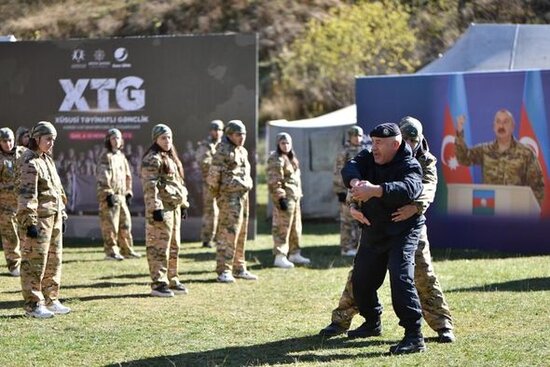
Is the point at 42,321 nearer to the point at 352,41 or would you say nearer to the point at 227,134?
the point at 227,134

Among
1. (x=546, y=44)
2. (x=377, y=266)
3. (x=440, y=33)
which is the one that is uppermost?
(x=440, y=33)

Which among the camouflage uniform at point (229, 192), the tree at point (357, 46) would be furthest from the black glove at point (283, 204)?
the tree at point (357, 46)

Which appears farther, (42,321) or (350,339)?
(42,321)

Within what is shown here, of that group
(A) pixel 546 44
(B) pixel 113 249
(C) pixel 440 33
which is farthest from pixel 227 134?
(C) pixel 440 33

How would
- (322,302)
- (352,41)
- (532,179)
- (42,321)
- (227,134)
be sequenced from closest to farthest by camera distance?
(42,321) < (322,302) < (227,134) < (532,179) < (352,41)

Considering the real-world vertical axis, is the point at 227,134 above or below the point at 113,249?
above

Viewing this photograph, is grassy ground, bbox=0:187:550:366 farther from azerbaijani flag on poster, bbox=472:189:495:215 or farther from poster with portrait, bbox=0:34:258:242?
poster with portrait, bbox=0:34:258:242

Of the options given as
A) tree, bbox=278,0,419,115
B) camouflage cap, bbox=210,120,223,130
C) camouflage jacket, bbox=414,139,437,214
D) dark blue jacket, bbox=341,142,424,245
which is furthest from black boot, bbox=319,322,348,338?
tree, bbox=278,0,419,115

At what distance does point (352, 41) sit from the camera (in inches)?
1389

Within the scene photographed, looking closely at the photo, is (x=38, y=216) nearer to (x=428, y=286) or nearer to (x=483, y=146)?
(x=428, y=286)

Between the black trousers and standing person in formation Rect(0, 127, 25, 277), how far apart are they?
6.86 meters

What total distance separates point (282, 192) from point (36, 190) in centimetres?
548

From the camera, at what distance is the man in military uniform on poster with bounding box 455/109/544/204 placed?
16141 mm

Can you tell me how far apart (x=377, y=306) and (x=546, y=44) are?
11533 millimetres
